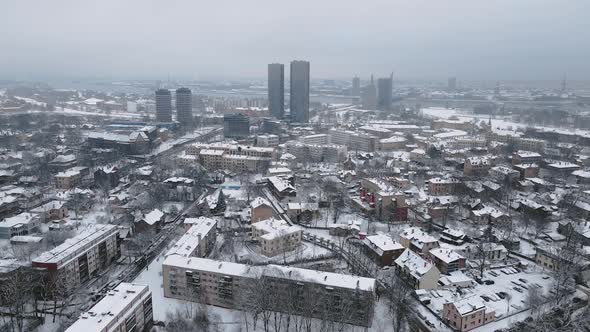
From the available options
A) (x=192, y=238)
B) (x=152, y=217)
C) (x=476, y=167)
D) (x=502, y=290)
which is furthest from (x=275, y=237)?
(x=476, y=167)

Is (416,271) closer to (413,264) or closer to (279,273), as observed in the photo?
(413,264)

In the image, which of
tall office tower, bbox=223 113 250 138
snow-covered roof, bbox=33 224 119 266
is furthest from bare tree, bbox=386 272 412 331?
tall office tower, bbox=223 113 250 138

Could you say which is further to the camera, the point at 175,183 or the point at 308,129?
the point at 308,129

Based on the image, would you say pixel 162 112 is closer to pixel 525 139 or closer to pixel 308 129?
pixel 308 129

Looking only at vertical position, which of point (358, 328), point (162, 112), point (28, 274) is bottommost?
point (358, 328)

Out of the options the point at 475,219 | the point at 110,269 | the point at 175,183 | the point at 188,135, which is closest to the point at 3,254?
the point at 110,269

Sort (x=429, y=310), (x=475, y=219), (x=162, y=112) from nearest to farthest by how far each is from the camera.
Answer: (x=429, y=310)
(x=475, y=219)
(x=162, y=112)

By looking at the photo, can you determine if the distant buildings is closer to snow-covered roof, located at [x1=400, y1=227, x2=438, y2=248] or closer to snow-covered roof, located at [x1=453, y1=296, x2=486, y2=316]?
snow-covered roof, located at [x1=453, y1=296, x2=486, y2=316]
